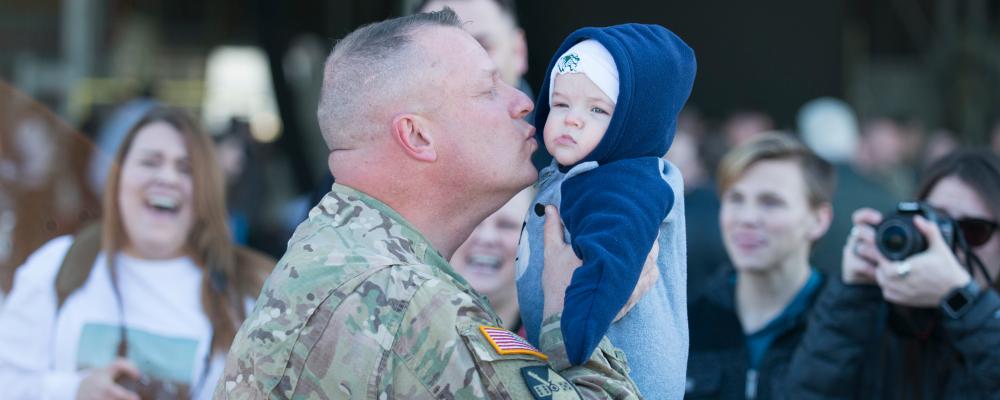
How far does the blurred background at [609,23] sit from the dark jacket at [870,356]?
1966 mm

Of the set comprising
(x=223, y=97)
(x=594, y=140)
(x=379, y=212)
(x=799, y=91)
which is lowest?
(x=223, y=97)

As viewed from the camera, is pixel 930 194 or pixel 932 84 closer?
pixel 930 194

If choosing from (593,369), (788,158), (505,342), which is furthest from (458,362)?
(788,158)

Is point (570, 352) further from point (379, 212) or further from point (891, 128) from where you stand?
point (891, 128)

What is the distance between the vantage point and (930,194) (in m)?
3.42

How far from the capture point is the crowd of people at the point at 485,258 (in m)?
2.09

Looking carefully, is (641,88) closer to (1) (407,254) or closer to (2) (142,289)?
(1) (407,254)

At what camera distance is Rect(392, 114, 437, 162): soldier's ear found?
7.40 feet

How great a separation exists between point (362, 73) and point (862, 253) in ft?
4.99

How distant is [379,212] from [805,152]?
6.84 feet

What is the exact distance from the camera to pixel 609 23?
9430mm

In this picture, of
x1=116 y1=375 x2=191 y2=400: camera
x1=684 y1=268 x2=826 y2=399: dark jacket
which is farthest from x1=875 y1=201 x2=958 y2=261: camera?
x1=116 y1=375 x2=191 y2=400: camera

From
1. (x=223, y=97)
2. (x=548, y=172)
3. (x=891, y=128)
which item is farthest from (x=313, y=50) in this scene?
(x=548, y=172)

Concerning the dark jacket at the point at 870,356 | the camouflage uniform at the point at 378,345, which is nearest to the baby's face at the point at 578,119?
the camouflage uniform at the point at 378,345
